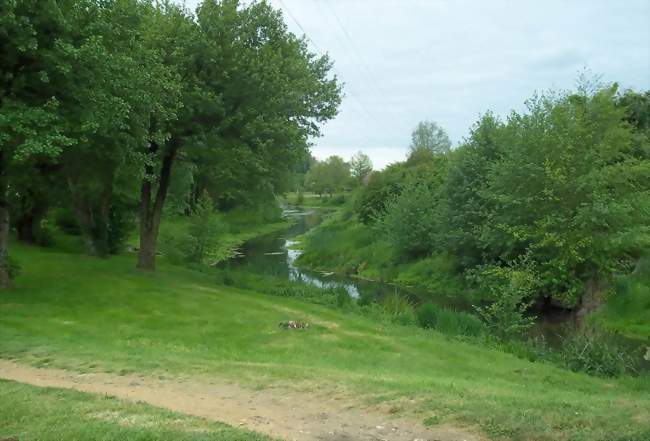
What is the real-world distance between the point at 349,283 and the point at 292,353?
77.4 ft

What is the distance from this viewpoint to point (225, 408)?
851 cm

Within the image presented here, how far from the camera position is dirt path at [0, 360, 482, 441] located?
7344 millimetres

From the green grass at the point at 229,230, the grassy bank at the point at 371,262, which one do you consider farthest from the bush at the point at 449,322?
the green grass at the point at 229,230

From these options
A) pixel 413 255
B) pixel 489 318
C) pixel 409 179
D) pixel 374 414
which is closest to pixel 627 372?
pixel 489 318

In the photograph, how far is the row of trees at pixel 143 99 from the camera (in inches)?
655

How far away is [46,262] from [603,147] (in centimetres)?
2427

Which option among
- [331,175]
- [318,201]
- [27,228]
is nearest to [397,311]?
[27,228]

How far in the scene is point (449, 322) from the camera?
64.4 ft

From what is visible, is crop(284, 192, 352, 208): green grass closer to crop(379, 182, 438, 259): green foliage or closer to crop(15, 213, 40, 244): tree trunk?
crop(379, 182, 438, 259): green foliage

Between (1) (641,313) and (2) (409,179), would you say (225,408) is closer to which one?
(1) (641,313)

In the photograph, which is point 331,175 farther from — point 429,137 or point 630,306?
point 630,306

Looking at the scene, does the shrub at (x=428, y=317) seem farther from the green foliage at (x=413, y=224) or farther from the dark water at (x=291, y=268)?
the green foliage at (x=413, y=224)

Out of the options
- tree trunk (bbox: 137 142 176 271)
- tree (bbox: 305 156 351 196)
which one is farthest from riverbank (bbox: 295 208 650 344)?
tree (bbox: 305 156 351 196)

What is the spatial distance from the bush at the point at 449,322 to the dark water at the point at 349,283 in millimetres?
3590
